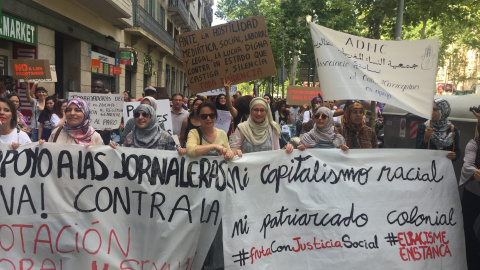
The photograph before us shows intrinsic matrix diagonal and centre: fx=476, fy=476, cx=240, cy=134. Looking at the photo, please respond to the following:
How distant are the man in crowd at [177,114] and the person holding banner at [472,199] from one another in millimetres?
4146

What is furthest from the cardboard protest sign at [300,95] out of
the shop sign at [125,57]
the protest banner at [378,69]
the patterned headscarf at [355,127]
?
the shop sign at [125,57]

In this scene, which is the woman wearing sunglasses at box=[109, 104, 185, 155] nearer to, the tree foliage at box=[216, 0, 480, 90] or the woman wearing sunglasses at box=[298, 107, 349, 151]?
the woman wearing sunglasses at box=[298, 107, 349, 151]

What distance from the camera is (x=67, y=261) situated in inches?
144

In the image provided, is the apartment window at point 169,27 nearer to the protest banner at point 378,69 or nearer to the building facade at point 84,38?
the building facade at point 84,38

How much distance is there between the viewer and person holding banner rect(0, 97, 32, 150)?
3.98m

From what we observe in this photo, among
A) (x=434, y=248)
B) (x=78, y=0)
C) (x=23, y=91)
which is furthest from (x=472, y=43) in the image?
(x=434, y=248)

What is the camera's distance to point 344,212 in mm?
4062

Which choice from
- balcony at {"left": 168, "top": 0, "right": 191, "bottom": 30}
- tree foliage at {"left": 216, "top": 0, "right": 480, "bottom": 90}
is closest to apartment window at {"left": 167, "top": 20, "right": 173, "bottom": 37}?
balcony at {"left": 168, "top": 0, "right": 191, "bottom": 30}

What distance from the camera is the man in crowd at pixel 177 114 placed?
7125 mm

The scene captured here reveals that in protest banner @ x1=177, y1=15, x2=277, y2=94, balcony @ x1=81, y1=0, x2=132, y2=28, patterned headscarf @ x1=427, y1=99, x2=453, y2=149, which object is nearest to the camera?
patterned headscarf @ x1=427, y1=99, x2=453, y2=149

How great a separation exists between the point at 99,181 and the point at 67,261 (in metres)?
0.65

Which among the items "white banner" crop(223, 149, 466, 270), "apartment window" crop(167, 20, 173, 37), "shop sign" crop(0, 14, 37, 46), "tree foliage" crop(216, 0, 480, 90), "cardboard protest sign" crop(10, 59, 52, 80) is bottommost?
"white banner" crop(223, 149, 466, 270)

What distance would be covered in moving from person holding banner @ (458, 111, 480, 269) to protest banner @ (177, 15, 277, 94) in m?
2.86

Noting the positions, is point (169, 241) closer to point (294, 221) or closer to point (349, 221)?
point (294, 221)
